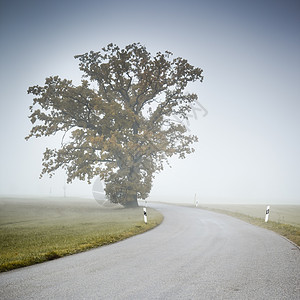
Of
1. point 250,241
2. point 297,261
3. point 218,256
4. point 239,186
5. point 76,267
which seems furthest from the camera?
point 239,186

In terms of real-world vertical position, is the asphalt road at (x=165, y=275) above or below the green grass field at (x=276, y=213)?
above

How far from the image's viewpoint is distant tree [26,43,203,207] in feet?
72.9

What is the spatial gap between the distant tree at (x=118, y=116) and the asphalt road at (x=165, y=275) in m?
15.9

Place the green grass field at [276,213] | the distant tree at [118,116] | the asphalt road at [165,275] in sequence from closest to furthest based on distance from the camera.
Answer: the asphalt road at [165,275], the green grass field at [276,213], the distant tree at [118,116]

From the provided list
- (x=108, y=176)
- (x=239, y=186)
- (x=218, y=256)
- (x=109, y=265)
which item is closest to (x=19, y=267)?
(x=109, y=265)

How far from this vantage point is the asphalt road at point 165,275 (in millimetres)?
3523

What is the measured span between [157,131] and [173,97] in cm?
441

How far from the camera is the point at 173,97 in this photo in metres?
24.5

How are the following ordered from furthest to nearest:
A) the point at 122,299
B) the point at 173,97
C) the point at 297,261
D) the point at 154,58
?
the point at 173,97
the point at 154,58
the point at 297,261
the point at 122,299

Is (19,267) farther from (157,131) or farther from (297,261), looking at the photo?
(157,131)

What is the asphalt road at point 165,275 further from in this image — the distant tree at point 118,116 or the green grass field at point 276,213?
the distant tree at point 118,116

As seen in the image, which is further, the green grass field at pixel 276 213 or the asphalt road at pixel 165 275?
the green grass field at pixel 276 213

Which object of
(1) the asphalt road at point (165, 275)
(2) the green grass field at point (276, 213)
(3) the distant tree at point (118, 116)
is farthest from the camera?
(3) the distant tree at point (118, 116)

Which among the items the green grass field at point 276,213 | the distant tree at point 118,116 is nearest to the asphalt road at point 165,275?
the green grass field at point 276,213
